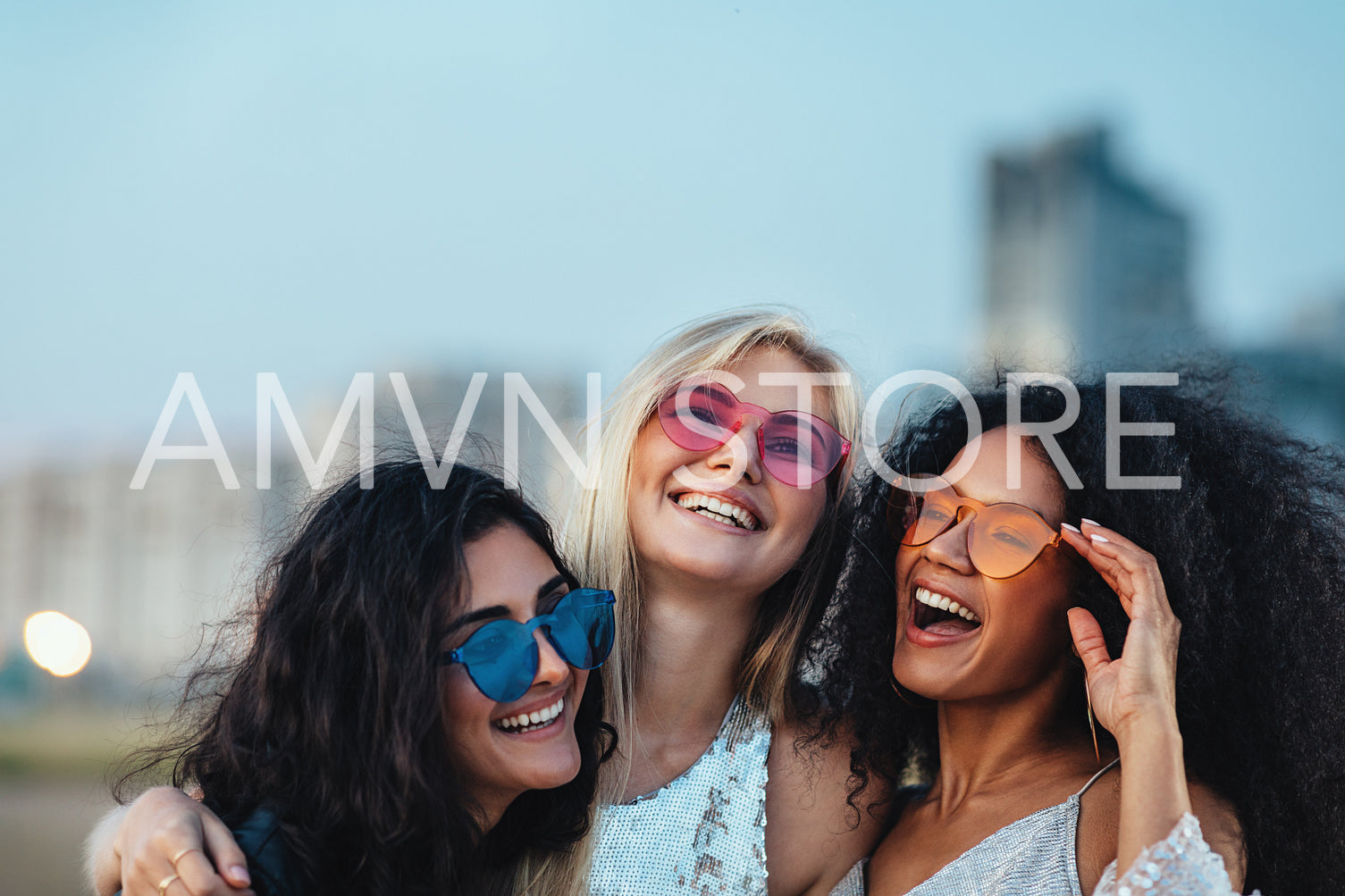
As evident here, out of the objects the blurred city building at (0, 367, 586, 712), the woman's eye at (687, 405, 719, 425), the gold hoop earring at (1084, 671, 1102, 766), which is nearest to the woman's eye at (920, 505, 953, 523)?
A: the gold hoop earring at (1084, 671, 1102, 766)

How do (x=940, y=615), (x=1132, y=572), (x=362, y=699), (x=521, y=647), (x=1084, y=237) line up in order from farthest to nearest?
(x=1084, y=237), (x=940, y=615), (x=1132, y=572), (x=521, y=647), (x=362, y=699)

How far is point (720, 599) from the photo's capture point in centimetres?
329

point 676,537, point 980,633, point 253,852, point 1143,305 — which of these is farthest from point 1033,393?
point 1143,305

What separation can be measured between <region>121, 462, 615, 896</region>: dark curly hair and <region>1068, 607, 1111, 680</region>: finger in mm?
1486

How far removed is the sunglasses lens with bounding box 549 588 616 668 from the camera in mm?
2510

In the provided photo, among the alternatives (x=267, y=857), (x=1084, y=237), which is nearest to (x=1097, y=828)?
(x=267, y=857)

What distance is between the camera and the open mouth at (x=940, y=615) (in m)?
2.91

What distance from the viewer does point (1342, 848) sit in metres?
2.67

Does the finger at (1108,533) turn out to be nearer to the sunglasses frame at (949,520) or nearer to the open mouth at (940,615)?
the sunglasses frame at (949,520)

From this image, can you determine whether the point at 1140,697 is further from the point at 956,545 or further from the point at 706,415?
the point at 706,415

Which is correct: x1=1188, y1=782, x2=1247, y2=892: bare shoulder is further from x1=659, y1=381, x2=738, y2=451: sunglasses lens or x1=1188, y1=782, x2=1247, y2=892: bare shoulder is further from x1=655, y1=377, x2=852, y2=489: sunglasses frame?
x1=659, y1=381, x2=738, y2=451: sunglasses lens

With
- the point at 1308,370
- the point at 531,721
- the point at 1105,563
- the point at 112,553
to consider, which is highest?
the point at 1308,370

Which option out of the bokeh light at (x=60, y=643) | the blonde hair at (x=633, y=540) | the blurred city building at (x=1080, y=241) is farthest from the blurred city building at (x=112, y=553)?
the blonde hair at (x=633, y=540)

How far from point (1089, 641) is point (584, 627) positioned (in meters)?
1.29
